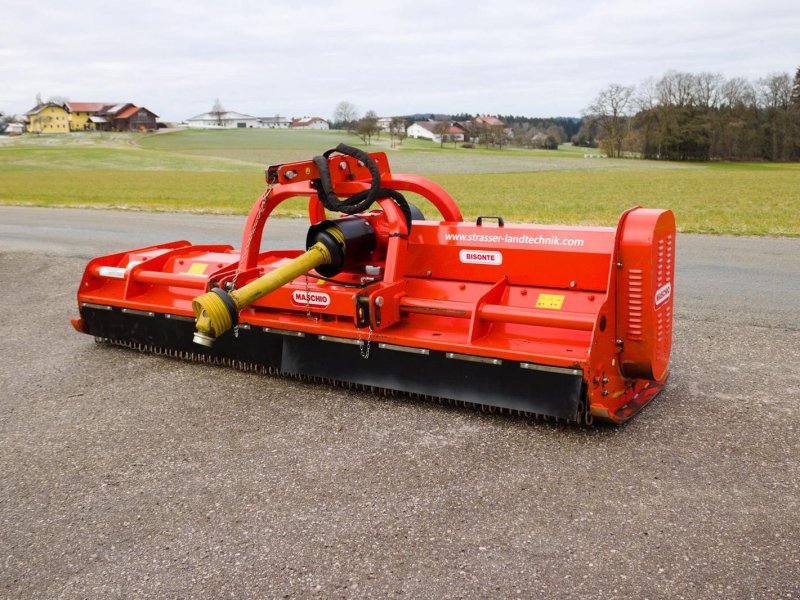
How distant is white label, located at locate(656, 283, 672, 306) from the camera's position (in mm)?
4340

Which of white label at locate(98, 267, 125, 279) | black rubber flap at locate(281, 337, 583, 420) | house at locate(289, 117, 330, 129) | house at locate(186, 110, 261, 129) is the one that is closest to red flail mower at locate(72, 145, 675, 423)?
black rubber flap at locate(281, 337, 583, 420)

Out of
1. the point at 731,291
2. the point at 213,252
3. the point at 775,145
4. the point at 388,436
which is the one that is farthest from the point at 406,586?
the point at 775,145

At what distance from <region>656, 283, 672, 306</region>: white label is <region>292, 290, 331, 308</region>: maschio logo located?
2080mm

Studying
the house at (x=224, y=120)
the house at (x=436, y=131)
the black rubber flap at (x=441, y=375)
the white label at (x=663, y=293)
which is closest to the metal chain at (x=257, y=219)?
the black rubber flap at (x=441, y=375)

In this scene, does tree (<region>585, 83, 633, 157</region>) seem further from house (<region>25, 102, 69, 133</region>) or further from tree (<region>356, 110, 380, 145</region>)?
house (<region>25, 102, 69, 133</region>)

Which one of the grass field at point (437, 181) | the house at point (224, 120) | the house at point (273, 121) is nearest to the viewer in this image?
the grass field at point (437, 181)

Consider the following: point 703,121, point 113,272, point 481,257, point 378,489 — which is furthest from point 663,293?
point 703,121

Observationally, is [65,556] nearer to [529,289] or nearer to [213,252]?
[529,289]

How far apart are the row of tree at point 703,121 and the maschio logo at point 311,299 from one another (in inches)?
2975

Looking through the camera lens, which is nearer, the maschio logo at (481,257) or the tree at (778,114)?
the maschio logo at (481,257)

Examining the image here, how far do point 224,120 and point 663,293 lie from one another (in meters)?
156

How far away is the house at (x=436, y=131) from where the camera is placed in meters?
110

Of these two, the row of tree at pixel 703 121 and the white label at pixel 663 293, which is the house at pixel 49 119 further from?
the white label at pixel 663 293

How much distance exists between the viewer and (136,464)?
399cm
